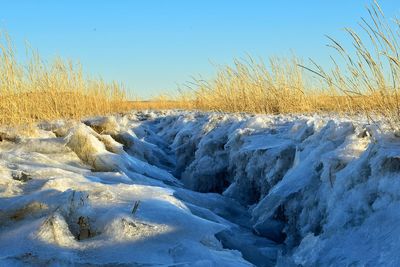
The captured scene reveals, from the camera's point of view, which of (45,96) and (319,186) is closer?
(319,186)

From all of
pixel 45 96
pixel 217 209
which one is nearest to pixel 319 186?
pixel 217 209

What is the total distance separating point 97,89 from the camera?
9625 millimetres

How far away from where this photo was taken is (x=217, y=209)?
2994 mm

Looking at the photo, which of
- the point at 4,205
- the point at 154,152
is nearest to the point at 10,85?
the point at 154,152

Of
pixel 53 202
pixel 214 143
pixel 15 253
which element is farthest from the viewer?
pixel 214 143

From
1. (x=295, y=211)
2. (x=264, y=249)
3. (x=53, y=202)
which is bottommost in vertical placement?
(x=264, y=249)

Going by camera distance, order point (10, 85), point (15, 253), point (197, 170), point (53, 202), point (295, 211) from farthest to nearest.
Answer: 1. point (10, 85)
2. point (197, 170)
3. point (295, 211)
4. point (53, 202)
5. point (15, 253)

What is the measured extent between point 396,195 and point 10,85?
4350 millimetres

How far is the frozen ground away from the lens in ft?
5.53

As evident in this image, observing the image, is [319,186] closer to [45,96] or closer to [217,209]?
[217,209]

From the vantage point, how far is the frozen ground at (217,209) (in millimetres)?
1687

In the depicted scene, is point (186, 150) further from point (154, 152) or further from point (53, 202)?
point (53, 202)

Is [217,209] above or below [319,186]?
A: below

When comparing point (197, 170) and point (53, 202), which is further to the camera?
point (197, 170)
